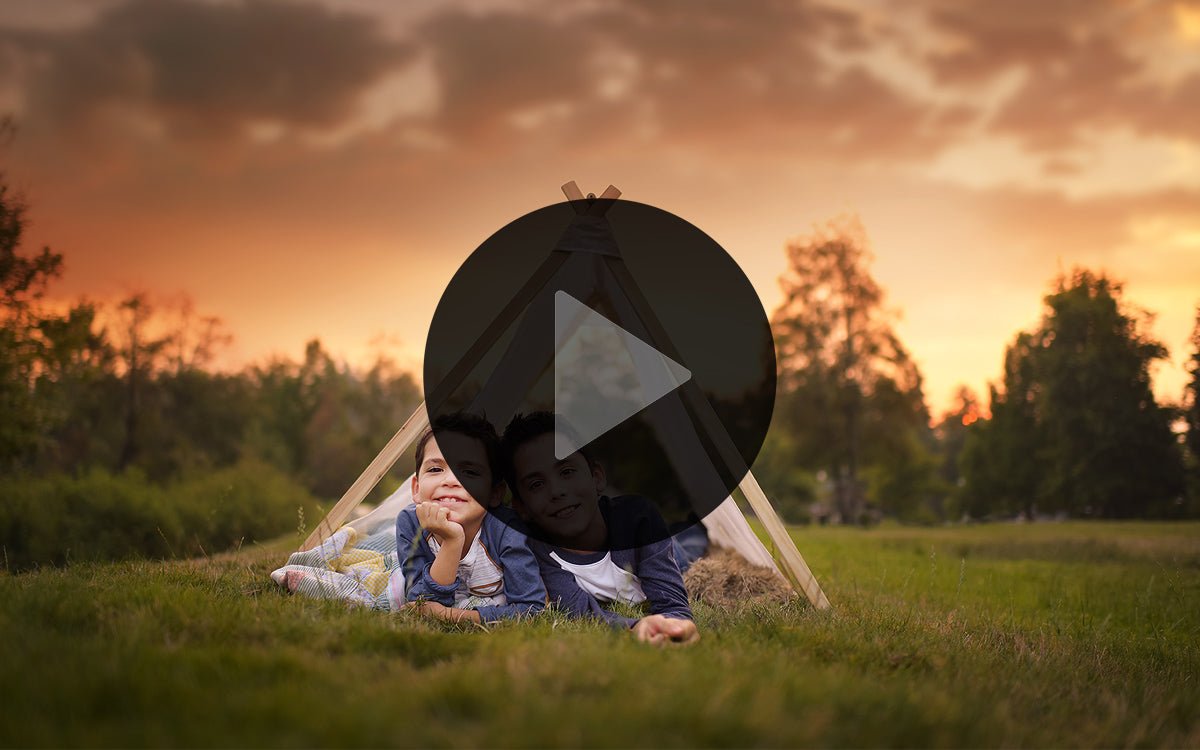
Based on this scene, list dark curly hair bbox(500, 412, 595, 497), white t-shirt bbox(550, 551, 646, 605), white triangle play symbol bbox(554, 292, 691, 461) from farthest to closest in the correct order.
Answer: white triangle play symbol bbox(554, 292, 691, 461) < white t-shirt bbox(550, 551, 646, 605) < dark curly hair bbox(500, 412, 595, 497)

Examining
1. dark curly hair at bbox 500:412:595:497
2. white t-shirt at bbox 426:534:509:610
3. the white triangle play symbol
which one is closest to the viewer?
white t-shirt at bbox 426:534:509:610

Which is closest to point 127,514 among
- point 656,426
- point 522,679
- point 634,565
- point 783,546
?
point 656,426

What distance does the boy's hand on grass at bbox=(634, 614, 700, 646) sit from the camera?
339cm

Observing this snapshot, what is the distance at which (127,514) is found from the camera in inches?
781

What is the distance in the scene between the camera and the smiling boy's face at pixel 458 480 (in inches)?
169

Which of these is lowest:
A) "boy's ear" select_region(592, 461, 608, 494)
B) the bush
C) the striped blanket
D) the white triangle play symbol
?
the bush

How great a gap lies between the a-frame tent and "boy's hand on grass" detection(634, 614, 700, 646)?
70.9 inches

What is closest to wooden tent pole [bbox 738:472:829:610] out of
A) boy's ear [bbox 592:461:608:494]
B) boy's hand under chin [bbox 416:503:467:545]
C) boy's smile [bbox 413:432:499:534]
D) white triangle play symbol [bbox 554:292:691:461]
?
white triangle play symbol [bbox 554:292:691:461]

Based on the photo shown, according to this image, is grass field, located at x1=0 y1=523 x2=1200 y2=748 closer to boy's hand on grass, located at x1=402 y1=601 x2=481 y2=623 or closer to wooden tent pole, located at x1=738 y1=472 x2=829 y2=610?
boy's hand on grass, located at x1=402 y1=601 x2=481 y2=623

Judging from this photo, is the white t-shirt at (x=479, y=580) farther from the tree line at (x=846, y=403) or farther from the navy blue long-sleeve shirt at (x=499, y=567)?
the tree line at (x=846, y=403)

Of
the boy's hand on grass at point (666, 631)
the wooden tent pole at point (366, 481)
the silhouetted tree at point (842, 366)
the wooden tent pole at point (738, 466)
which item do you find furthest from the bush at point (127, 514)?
the silhouetted tree at point (842, 366)

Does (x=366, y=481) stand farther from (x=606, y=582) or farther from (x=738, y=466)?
(x=738, y=466)
